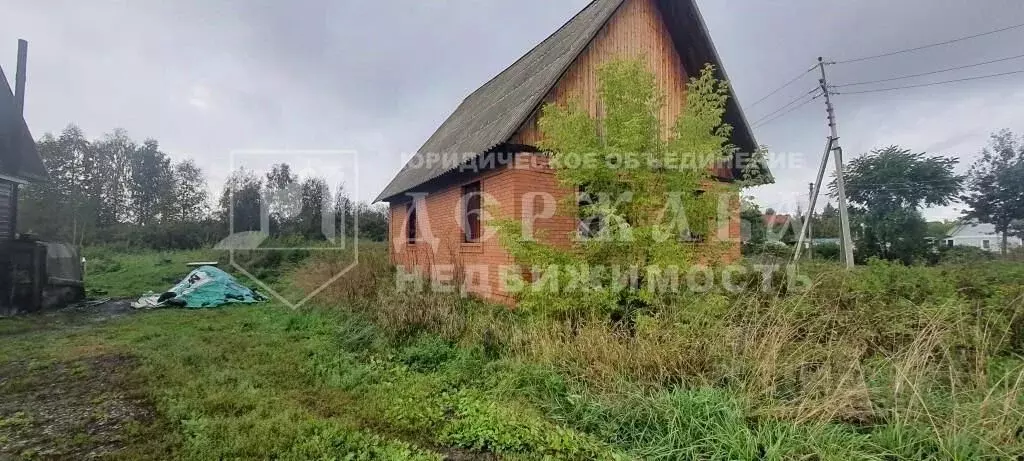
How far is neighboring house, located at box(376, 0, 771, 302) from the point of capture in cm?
775

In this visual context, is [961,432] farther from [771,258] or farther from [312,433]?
[771,258]

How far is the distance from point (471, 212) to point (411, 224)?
180 inches

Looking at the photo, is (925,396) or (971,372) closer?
(925,396)

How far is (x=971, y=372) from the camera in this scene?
12.4 feet

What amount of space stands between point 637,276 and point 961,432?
3.22 metres

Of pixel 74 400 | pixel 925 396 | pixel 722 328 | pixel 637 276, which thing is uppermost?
pixel 637 276

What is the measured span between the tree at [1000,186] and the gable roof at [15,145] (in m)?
44.8

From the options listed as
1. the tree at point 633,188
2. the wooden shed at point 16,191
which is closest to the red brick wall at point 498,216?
the tree at point 633,188

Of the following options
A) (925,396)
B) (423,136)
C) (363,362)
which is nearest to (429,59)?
(423,136)

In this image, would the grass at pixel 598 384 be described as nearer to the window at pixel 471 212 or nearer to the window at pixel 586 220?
the window at pixel 586 220

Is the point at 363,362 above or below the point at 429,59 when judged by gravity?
below

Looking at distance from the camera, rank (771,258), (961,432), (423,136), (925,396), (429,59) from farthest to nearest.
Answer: (423,136) → (429,59) → (771,258) → (925,396) → (961,432)

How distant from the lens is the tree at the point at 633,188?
5.64 meters

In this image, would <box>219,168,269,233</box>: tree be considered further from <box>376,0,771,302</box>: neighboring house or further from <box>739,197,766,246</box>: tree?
<box>739,197,766,246</box>: tree
